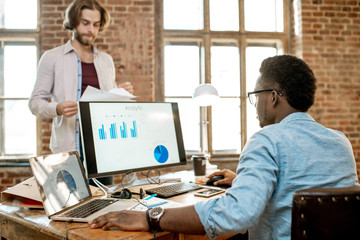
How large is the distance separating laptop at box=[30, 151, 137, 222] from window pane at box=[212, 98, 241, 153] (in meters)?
2.44

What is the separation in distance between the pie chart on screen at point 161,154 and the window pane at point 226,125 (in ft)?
6.58

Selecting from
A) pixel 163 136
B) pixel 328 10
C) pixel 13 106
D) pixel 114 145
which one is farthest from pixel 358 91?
pixel 13 106

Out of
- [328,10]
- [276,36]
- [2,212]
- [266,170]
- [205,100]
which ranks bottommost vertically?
[2,212]

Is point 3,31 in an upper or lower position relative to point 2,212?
upper

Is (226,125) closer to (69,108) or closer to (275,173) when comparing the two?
(69,108)

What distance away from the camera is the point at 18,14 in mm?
3482

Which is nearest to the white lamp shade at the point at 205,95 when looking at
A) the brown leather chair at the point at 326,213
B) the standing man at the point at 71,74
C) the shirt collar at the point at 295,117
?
the standing man at the point at 71,74

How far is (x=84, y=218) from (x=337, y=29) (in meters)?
3.60

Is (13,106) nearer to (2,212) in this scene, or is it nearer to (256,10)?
(2,212)

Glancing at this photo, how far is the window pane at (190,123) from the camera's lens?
3.71m

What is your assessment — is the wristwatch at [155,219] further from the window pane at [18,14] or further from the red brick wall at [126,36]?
the window pane at [18,14]

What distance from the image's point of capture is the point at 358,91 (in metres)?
3.71

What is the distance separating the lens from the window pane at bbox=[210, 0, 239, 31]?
149 inches

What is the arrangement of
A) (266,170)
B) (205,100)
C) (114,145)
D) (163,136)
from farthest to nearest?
(205,100)
(163,136)
(114,145)
(266,170)
